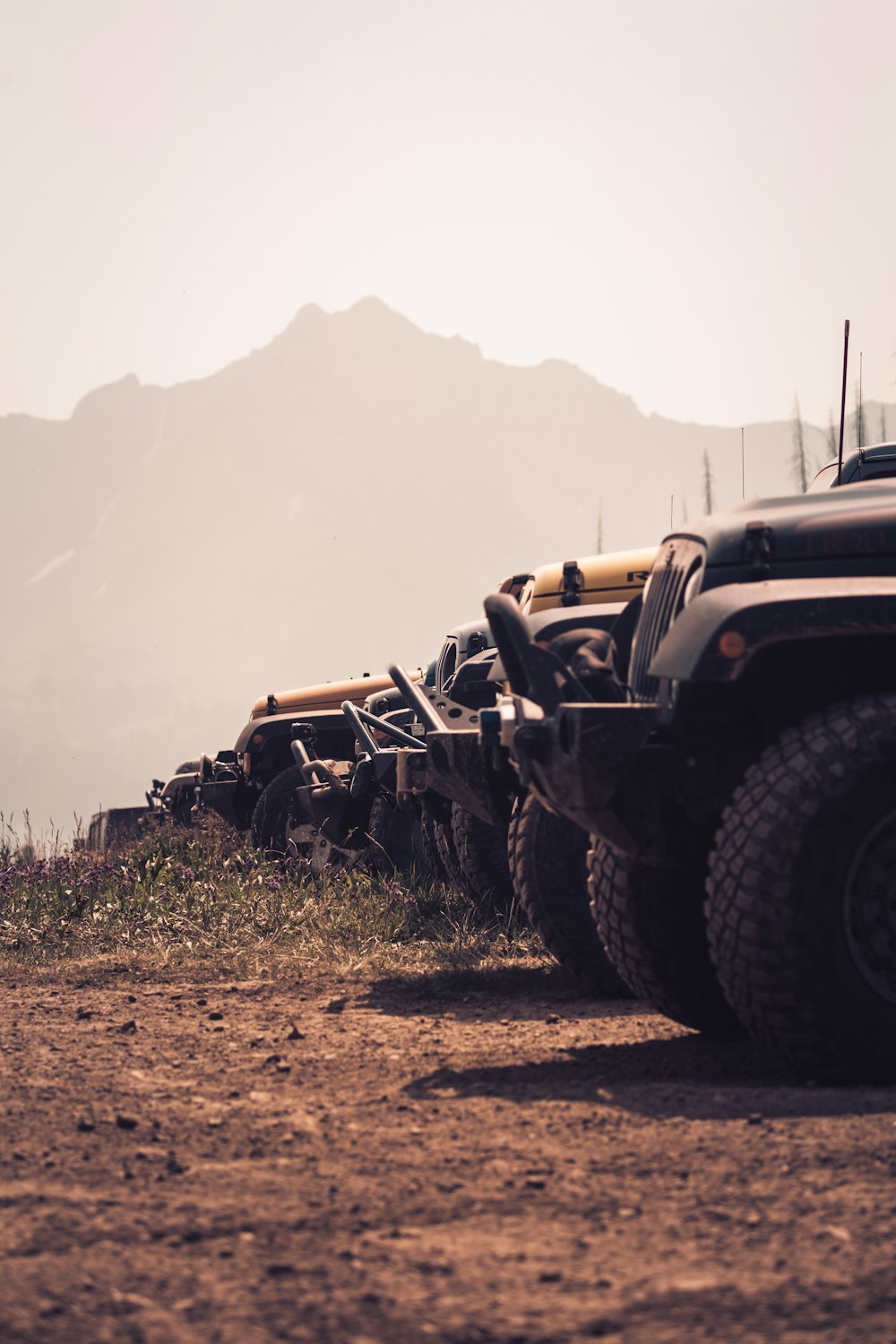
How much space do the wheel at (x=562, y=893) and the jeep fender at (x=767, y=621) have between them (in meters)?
2.15

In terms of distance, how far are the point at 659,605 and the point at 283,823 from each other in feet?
24.8

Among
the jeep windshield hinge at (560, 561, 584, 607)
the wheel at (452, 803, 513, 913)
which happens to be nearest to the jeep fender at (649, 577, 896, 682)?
the jeep windshield hinge at (560, 561, 584, 607)

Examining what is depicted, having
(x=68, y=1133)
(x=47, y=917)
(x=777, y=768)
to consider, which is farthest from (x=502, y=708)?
(x=47, y=917)

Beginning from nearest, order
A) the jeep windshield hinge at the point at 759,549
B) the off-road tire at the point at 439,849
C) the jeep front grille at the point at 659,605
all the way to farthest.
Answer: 1. the jeep windshield hinge at the point at 759,549
2. the jeep front grille at the point at 659,605
3. the off-road tire at the point at 439,849

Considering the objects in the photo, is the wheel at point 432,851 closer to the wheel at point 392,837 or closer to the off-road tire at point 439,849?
the off-road tire at point 439,849

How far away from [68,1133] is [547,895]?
111 inches

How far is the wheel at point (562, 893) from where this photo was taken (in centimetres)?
663

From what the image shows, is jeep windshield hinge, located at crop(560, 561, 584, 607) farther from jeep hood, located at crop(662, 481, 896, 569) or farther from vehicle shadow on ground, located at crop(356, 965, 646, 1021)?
jeep hood, located at crop(662, 481, 896, 569)

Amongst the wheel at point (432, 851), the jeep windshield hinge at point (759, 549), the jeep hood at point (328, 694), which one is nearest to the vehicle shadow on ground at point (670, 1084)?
the jeep windshield hinge at point (759, 549)

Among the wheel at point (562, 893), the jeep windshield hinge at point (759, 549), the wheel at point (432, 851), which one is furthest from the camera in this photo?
the wheel at point (432, 851)

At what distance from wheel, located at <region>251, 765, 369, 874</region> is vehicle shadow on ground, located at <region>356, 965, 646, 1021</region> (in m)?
4.09

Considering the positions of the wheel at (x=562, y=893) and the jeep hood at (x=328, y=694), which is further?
the jeep hood at (x=328, y=694)

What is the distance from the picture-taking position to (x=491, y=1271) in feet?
9.39

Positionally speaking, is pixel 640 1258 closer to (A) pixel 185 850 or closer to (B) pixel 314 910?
(B) pixel 314 910
